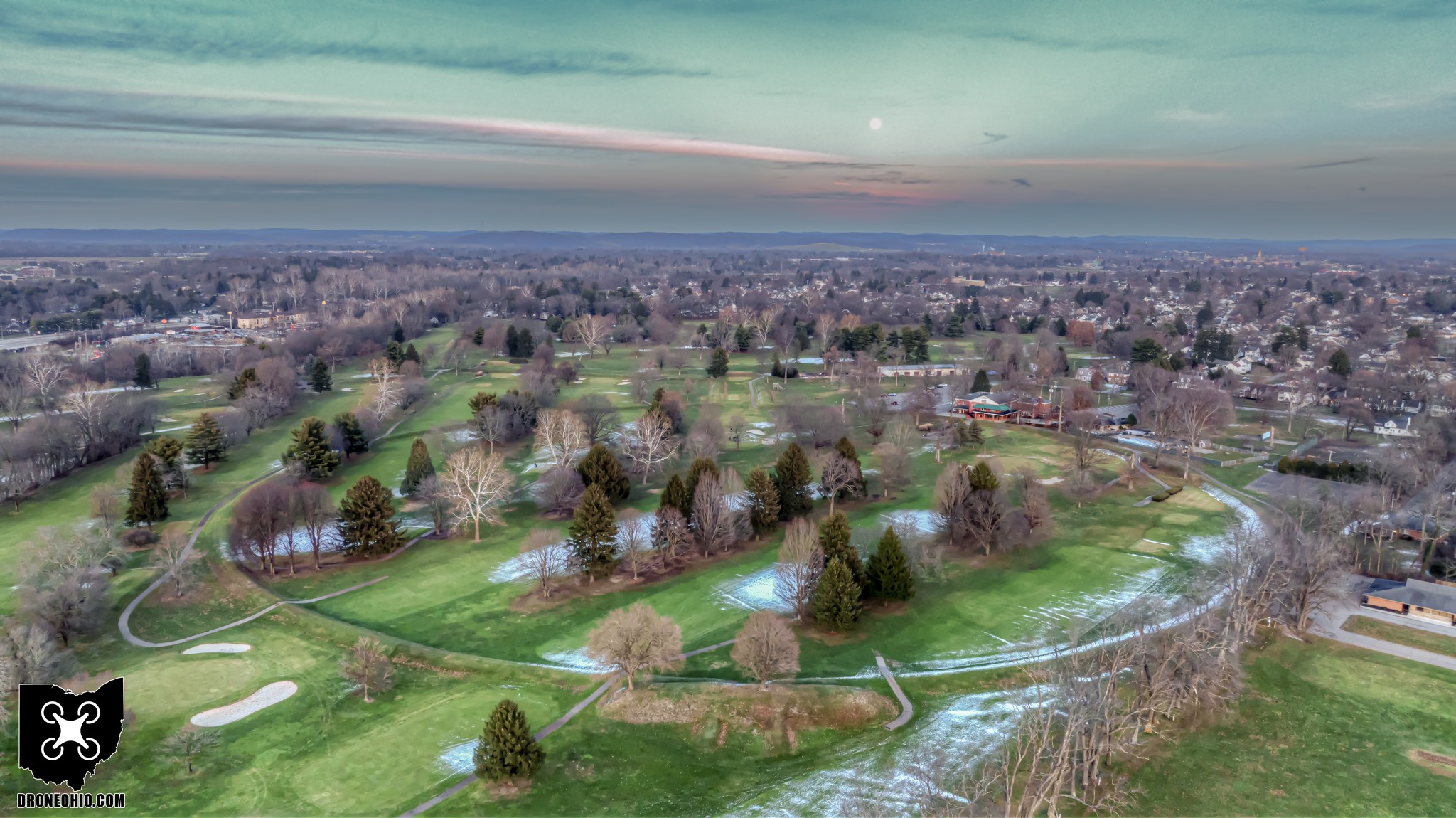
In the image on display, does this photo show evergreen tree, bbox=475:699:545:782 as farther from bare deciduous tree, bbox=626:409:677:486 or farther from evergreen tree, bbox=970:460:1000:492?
bare deciduous tree, bbox=626:409:677:486

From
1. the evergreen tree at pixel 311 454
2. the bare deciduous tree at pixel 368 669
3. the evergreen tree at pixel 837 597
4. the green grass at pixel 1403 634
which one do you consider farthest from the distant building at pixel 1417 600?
the evergreen tree at pixel 311 454

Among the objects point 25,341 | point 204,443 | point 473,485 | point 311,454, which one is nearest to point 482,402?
point 311,454

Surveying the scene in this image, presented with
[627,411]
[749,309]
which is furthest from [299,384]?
[749,309]

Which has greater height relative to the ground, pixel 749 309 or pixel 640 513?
pixel 749 309

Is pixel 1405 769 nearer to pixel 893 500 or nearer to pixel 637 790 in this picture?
pixel 637 790

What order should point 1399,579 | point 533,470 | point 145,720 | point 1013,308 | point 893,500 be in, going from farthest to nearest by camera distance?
point 1013,308
point 533,470
point 893,500
point 1399,579
point 145,720

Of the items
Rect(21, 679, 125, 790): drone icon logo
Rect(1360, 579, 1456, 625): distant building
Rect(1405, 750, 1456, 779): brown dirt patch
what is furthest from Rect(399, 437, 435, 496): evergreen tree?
Rect(1360, 579, 1456, 625): distant building
